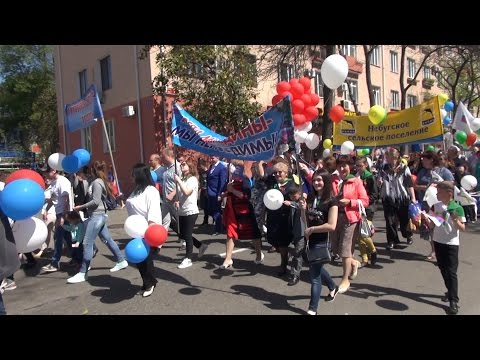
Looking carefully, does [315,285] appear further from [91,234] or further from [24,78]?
[24,78]

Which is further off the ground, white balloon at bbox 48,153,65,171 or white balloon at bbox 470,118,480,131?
white balloon at bbox 470,118,480,131

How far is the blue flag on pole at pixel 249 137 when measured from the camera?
15.5 feet

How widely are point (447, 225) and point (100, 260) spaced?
5.39 meters

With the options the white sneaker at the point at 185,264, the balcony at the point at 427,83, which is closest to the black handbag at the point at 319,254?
the white sneaker at the point at 185,264

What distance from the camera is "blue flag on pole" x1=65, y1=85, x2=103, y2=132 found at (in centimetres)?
807

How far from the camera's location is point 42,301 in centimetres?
508

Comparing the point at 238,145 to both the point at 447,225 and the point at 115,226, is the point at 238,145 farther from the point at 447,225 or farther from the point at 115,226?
the point at 115,226

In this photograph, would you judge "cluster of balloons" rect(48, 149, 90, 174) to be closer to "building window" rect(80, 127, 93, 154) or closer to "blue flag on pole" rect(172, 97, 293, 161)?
"blue flag on pole" rect(172, 97, 293, 161)

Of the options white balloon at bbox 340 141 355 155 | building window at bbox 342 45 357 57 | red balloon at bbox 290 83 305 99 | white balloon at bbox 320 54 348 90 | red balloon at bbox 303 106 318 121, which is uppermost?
building window at bbox 342 45 357 57

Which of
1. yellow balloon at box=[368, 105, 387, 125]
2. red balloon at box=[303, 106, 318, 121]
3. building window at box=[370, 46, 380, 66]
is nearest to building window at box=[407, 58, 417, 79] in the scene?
building window at box=[370, 46, 380, 66]

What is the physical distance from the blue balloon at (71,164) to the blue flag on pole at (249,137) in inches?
63.6

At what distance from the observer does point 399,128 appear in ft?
25.0

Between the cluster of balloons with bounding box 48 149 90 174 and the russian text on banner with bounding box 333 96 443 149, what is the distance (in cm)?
546
